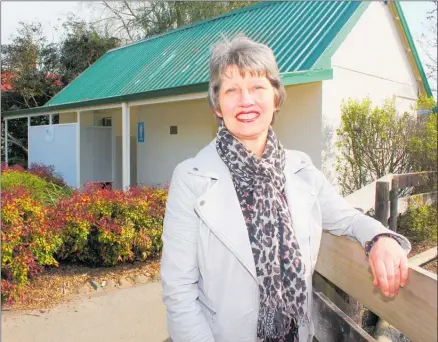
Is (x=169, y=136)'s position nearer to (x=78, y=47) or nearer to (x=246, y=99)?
(x=246, y=99)

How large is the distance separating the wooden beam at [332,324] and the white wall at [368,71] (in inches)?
220

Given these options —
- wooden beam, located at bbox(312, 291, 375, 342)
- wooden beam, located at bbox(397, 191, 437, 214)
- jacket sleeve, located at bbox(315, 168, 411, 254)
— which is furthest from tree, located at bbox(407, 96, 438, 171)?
jacket sleeve, located at bbox(315, 168, 411, 254)

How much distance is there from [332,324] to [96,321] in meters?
2.86

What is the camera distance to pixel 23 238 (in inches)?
182

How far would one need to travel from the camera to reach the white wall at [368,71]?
25.3 ft

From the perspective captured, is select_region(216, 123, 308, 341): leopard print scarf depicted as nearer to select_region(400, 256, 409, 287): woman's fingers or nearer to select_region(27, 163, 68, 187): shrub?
select_region(400, 256, 409, 287): woman's fingers

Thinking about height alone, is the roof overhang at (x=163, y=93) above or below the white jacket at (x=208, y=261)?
above

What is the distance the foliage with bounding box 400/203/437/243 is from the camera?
14.2ft

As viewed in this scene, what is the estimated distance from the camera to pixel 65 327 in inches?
162

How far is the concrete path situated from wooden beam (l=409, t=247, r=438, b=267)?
7.46ft

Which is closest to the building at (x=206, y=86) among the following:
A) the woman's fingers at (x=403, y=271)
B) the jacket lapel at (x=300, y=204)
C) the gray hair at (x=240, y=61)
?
the gray hair at (x=240, y=61)

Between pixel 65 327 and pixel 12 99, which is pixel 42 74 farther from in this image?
pixel 65 327

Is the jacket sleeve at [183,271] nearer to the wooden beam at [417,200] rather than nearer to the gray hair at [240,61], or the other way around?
the gray hair at [240,61]

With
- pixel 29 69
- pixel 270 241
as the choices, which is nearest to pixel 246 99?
pixel 270 241
